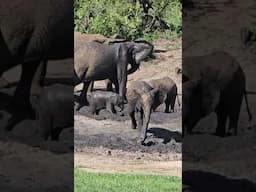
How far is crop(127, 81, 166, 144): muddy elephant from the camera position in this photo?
6543 millimetres

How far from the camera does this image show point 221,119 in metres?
5.61

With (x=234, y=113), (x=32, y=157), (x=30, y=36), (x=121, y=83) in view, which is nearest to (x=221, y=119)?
(x=234, y=113)

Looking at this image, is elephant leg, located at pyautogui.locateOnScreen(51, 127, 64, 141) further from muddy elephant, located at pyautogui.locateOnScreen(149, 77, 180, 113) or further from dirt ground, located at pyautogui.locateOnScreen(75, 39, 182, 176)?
muddy elephant, located at pyautogui.locateOnScreen(149, 77, 180, 113)

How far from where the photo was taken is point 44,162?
18.1ft

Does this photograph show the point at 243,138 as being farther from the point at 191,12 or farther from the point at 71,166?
the point at 71,166

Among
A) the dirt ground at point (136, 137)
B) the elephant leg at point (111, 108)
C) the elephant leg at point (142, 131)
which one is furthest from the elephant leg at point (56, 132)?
the elephant leg at point (142, 131)

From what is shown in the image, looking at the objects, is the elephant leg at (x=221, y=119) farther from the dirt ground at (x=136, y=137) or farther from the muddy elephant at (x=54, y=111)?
the muddy elephant at (x=54, y=111)

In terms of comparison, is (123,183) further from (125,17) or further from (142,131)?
(125,17)

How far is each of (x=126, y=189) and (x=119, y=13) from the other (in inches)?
84.8

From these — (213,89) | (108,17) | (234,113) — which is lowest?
(234,113)

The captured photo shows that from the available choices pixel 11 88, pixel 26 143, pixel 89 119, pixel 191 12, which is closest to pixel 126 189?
pixel 89 119

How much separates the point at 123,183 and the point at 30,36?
6.85 feet

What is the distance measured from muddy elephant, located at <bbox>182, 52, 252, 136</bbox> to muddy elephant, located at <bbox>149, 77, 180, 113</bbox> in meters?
0.88

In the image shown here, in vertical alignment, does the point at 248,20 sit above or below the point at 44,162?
above
